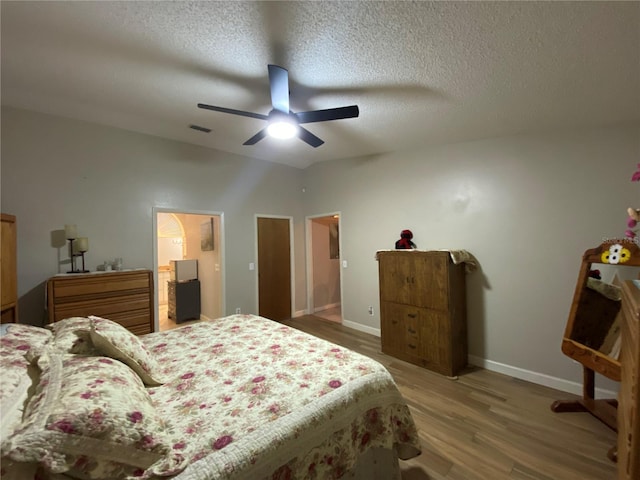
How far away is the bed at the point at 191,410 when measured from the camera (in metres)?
0.81

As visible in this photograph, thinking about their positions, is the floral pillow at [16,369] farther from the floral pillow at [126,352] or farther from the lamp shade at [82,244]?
the lamp shade at [82,244]

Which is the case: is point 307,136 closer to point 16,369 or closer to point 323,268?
point 16,369

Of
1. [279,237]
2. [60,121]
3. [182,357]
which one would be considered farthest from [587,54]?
[60,121]

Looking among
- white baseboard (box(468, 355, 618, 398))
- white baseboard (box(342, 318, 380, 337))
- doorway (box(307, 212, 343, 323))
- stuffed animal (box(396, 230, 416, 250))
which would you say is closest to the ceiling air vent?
doorway (box(307, 212, 343, 323))

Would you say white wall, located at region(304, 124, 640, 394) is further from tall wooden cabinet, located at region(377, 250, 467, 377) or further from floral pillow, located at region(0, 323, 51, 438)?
floral pillow, located at region(0, 323, 51, 438)

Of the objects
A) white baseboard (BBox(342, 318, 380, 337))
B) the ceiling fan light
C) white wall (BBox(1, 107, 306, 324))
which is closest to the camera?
the ceiling fan light

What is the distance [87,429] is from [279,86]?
211 cm

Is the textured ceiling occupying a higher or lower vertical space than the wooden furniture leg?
higher

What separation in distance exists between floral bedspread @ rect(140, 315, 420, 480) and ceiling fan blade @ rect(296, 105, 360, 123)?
1798 millimetres

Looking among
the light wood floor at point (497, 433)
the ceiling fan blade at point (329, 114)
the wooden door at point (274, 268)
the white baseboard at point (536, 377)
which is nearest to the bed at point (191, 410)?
the light wood floor at point (497, 433)

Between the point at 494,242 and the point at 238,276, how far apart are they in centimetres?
370

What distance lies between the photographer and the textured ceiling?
1487 millimetres

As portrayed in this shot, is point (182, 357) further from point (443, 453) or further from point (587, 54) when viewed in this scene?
point (587, 54)

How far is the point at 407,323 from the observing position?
320 cm
